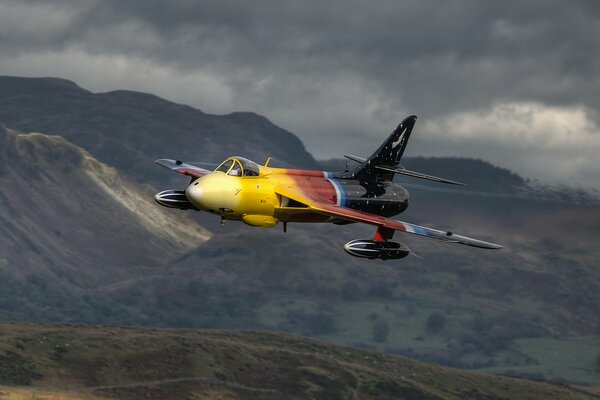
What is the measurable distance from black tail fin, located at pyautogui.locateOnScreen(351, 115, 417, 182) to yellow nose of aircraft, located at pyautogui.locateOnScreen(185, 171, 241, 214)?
13.2 meters

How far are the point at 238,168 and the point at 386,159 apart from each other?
15.0 metres

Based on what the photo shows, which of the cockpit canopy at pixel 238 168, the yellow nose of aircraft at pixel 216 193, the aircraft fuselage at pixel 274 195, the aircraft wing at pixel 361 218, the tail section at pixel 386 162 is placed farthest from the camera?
the tail section at pixel 386 162

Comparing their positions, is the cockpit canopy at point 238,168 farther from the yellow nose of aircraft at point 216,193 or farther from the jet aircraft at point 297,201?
the yellow nose of aircraft at point 216,193

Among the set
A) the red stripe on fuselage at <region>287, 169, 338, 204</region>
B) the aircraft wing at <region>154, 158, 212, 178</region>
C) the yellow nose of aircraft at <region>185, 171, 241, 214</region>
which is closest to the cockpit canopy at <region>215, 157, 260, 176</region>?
the yellow nose of aircraft at <region>185, 171, 241, 214</region>

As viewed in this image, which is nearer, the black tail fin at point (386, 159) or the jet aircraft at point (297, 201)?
the jet aircraft at point (297, 201)

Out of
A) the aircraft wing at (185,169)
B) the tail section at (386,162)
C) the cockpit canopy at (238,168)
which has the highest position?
the tail section at (386,162)

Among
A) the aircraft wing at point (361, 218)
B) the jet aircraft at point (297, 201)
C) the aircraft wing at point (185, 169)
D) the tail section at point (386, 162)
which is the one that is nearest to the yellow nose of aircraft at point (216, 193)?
the jet aircraft at point (297, 201)

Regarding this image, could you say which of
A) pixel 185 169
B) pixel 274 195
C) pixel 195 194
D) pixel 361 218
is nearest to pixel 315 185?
pixel 274 195

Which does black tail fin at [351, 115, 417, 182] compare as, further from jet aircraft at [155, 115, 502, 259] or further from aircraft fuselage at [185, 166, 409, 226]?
jet aircraft at [155, 115, 502, 259]

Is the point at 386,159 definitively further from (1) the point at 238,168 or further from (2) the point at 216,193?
(2) the point at 216,193

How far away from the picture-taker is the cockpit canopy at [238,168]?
7169 cm

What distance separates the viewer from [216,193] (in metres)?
69.2

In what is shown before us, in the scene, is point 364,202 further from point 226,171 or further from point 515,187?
point 515,187

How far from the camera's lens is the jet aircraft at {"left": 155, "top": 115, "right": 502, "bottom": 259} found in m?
69.6
